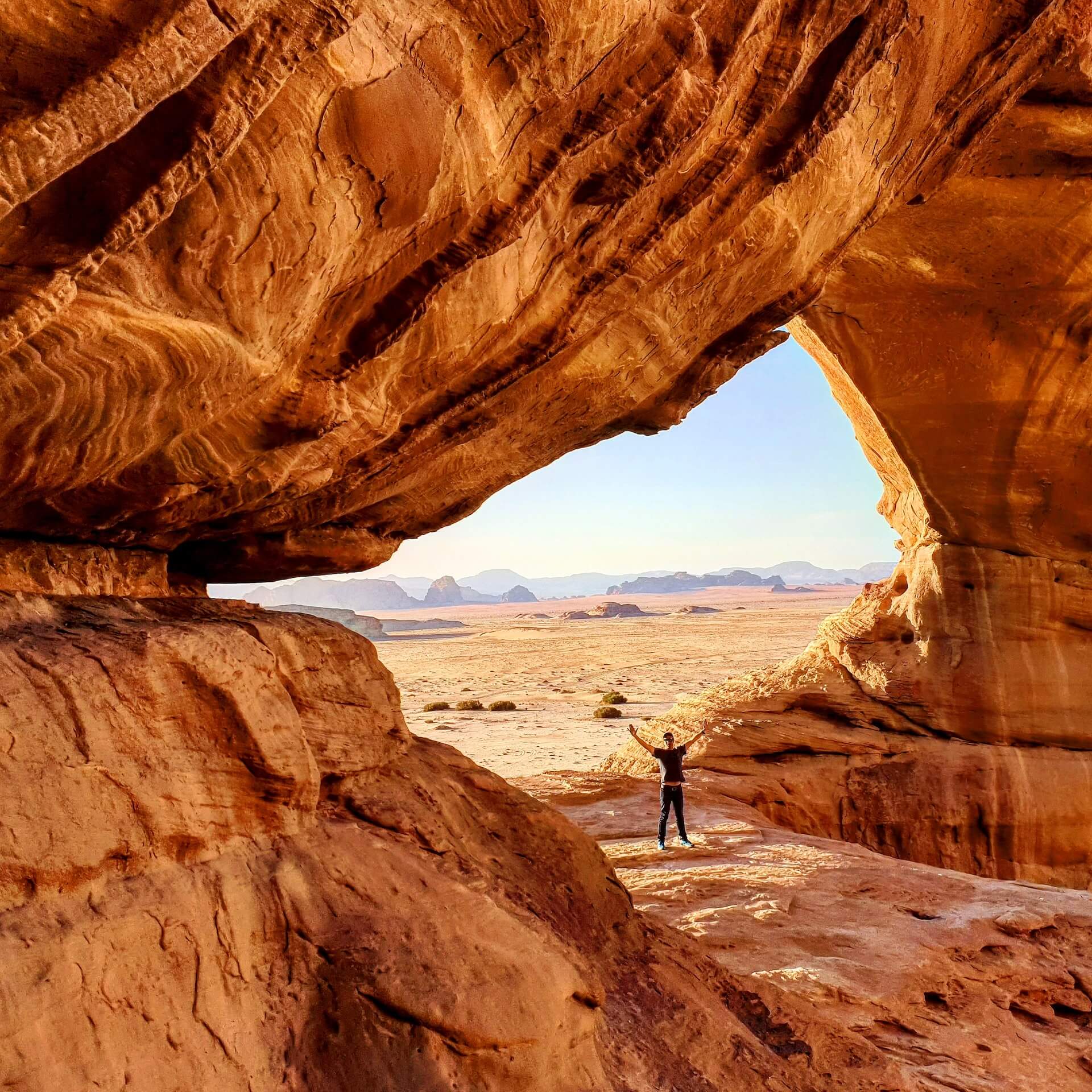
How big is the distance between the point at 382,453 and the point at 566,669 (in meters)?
42.5

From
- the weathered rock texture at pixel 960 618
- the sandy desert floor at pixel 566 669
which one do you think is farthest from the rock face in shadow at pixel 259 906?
A: the sandy desert floor at pixel 566 669

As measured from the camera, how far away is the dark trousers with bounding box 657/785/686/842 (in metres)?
10.1

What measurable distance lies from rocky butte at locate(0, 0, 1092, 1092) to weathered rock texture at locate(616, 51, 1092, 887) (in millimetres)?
2895

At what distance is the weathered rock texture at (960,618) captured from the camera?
12.4 m

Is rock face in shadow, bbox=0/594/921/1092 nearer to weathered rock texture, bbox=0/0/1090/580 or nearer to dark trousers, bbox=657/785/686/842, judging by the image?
weathered rock texture, bbox=0/0/1090/580

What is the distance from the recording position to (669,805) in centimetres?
1025

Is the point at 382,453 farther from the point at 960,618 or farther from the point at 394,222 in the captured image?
the point at 960,618

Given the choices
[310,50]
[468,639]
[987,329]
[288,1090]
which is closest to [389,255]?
[310,50]

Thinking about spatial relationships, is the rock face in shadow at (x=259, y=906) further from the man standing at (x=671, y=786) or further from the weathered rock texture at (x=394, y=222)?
the man standing at (x=671, y=786)

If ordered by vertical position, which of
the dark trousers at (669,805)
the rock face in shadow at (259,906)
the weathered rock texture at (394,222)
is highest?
the weathered rock texture at (394,222)

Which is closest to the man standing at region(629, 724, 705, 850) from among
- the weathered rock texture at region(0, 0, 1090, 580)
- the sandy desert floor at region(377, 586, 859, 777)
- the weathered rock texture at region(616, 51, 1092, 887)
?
the weathered rock texture at region(616, 51, 1092, 887)

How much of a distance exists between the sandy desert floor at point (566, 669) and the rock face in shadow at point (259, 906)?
501 inches

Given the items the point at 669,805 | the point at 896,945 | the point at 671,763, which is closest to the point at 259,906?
the point at 896,945

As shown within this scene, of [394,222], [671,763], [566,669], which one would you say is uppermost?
[394,222]
